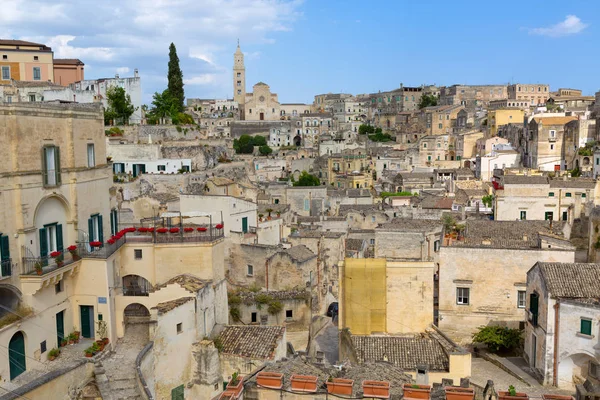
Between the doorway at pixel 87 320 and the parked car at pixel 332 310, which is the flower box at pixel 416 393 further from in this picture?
the parked car at pixel 332 310

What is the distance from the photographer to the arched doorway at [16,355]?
1752 cm

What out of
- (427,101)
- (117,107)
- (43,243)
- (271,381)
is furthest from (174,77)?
(271,381)

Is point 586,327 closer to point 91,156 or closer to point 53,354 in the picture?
point 53,354

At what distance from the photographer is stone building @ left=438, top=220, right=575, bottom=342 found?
26453mm

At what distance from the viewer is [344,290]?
25.4m

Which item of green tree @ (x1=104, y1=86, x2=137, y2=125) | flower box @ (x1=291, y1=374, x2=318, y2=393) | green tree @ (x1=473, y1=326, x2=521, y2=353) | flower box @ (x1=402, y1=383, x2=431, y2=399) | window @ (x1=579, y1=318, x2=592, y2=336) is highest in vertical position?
green tree @ (x1=104, y1=86, x2=137, y2=125)

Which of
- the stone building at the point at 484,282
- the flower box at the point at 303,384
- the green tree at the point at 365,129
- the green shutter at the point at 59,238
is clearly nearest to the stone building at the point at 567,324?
the stone building at the point at 484,282

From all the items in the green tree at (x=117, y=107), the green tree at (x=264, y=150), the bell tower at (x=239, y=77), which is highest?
the bell tower at (x=239, y=77)

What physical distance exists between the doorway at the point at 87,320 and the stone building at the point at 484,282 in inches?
607

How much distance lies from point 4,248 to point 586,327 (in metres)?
20.1

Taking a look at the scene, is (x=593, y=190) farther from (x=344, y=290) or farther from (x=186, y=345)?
(x=186, y=345)

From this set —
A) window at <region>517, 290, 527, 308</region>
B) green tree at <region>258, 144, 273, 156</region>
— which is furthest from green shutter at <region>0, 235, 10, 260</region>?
green tree at <region>258, 144, 273, 156</region>

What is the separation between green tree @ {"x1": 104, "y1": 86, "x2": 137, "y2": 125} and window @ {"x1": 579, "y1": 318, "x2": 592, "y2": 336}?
48129 millimetres

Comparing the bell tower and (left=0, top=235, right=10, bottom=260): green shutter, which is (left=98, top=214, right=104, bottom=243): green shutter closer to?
(left=0, top=235, right=10, bottom=260): green shutter
